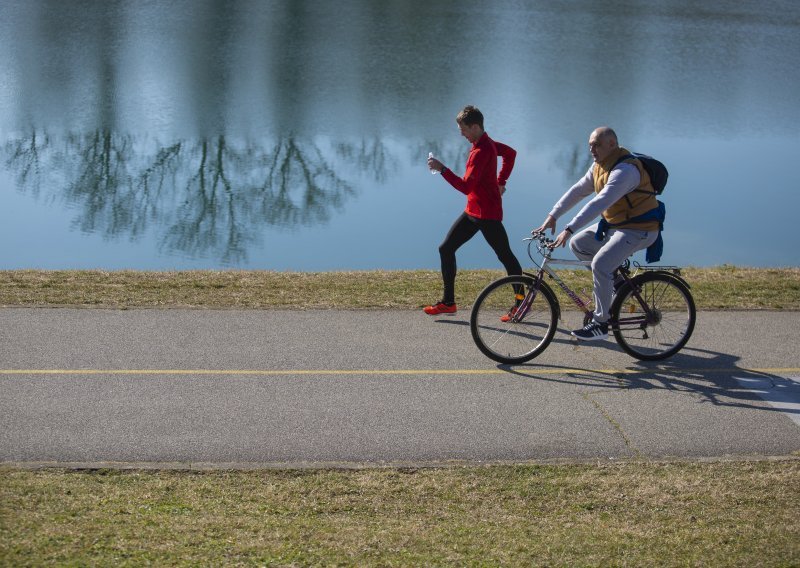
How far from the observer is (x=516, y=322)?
353 inches

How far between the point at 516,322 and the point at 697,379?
60.8 inches

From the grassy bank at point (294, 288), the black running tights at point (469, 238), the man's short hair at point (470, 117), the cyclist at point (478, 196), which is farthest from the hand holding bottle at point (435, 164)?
the grassy bank at point (294, 288)

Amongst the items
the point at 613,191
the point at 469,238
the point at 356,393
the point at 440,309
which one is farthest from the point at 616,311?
the point at 356,393

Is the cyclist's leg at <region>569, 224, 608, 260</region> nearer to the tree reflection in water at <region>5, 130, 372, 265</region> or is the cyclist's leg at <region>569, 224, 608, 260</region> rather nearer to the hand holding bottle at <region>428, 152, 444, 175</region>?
the hand holding bottle at <region>428, 152, 444, 175</region>

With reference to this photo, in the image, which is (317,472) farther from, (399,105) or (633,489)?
(399,105)

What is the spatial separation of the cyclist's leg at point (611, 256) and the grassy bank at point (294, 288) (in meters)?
→ 2.06

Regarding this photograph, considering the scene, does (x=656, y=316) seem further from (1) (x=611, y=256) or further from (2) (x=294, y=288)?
(2) (x=294, y=288)

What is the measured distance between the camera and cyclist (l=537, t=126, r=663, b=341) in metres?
8.20

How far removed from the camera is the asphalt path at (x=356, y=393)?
273 inches

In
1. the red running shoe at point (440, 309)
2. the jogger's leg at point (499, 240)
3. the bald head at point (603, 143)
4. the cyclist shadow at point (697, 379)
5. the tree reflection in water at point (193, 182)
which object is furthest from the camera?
the tree reflection in water at point (193, 182)

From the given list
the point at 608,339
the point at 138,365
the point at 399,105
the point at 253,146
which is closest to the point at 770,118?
the point at 399,105

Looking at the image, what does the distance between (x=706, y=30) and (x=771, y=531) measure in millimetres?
32414

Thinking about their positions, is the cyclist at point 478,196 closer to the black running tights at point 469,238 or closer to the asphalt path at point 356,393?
the black running tights at point 469,238

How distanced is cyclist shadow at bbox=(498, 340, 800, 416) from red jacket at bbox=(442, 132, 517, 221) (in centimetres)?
160
